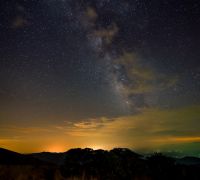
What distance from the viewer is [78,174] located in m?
34.7

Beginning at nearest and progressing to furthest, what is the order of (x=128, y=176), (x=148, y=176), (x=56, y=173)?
(x=56, y=173)
(x=128, y=176)
(x=148, y=176)

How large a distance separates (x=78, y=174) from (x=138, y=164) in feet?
33.4

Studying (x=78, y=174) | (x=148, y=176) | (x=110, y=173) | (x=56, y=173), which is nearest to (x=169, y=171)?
(x=148, y=176)

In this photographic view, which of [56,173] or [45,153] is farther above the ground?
[45,153]

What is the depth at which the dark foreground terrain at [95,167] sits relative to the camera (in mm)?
30125

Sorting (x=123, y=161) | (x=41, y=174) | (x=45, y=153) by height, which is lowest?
(x=41, y=174)

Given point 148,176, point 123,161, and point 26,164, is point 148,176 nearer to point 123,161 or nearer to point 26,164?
point 123,161

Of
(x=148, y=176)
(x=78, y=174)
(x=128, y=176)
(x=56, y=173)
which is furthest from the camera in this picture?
(x=148, y=176)

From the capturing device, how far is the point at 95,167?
3688 centimetres

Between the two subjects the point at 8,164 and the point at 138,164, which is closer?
the point at 8,164

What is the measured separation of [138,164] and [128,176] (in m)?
2.80

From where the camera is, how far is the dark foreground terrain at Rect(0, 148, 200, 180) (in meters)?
30.1

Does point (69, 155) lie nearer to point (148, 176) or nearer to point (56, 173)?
point (56, 173)

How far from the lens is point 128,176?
3869cm
